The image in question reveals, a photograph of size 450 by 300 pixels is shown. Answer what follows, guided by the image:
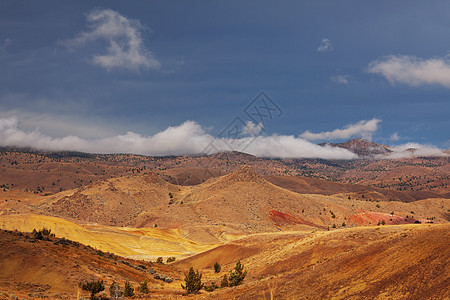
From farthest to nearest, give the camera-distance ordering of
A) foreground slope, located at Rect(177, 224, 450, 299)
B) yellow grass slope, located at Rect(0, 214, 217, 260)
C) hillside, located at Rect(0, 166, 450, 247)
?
hillside, located at Rect(0, 166, 450, 247)
yellow grass slope, located at Rect(0, 214, 217, 260)
foreground slope, located at Rect(177, 224, 450, 299)

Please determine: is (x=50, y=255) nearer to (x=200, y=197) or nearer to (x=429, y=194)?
(x=200, y=197)

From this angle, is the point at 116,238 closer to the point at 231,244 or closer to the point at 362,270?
the point at 231,244

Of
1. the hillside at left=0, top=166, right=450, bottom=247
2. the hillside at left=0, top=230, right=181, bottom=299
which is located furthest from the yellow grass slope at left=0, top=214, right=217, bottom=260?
the hillside at left=0, top=230, right=181, bottom=299

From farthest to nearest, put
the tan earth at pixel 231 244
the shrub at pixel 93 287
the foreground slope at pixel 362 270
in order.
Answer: the shrub at pixel 93 287 → the tan earth at pixel 231 244 → the foreground slope at pixel 362 270

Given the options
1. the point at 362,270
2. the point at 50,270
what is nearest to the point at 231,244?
the point at 50,270

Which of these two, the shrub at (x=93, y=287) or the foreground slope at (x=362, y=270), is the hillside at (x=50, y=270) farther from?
the foreground slope at (x=362, y=270)

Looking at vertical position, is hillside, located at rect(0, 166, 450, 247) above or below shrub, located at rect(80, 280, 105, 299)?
below

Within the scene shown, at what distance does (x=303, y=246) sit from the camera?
116 feet

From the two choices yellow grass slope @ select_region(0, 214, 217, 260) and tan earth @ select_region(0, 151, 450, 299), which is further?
yellow grass slope @ select_region(0, 214, 217, 260)

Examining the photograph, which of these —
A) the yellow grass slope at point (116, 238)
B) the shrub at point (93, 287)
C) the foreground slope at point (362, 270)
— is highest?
the foreground slope at point (362, 270)

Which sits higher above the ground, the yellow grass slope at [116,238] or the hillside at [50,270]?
the hillside at [50,270]

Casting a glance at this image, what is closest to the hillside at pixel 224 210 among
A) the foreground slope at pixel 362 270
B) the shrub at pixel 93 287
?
the foreground slope at pixel 362 270

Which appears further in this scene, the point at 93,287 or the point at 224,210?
the point at 224,210

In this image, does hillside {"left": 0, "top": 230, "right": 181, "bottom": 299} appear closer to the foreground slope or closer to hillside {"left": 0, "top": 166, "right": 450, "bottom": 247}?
the foreground slope
